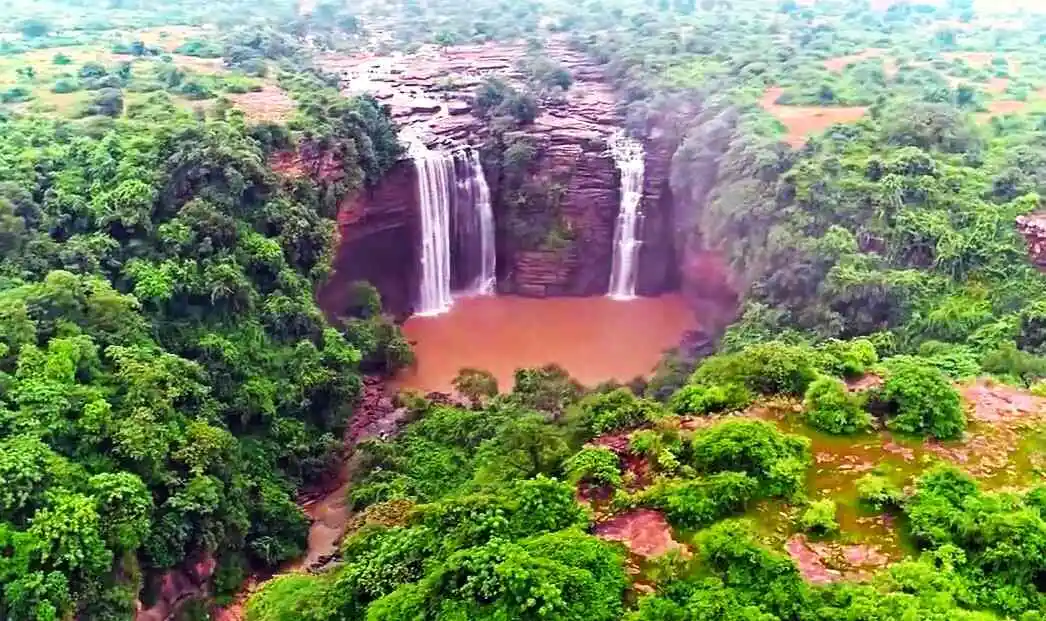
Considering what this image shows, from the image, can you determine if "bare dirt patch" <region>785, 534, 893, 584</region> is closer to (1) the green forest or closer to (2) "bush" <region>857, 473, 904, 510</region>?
(1) the green forest

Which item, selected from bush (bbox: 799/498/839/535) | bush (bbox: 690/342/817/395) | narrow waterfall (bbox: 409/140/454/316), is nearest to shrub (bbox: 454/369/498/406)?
bush (bbox: 690/342/817/395)

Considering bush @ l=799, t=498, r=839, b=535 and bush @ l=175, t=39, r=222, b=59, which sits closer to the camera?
bush @ l=799, t=498, r=839, b=535

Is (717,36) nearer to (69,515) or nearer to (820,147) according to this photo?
(820,147)

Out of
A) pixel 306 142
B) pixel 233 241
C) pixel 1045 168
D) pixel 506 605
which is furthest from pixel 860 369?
pixel 306 142

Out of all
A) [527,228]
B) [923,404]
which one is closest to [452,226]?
[527,228]

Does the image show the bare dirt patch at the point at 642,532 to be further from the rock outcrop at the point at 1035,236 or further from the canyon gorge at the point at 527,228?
the canyon gorge at the point at 527,228

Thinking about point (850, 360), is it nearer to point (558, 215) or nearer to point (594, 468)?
point (594, 468)

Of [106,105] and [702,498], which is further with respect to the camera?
[106,105]
